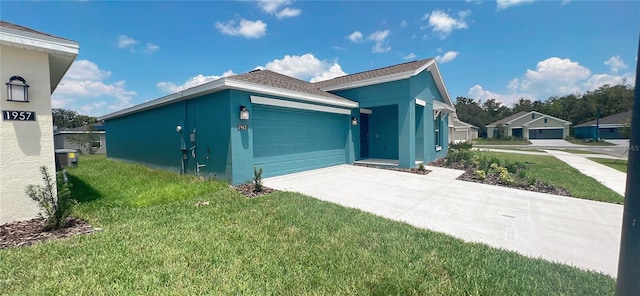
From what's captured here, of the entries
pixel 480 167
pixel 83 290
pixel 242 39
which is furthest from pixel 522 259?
pixel 242 39

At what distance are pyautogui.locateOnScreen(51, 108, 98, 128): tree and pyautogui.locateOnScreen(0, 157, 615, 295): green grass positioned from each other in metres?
56.0

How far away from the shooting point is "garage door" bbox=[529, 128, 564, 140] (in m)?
44.2

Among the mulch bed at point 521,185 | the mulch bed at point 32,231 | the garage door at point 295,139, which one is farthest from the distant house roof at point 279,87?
the mulch bed at point 521,185

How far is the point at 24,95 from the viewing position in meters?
4.20

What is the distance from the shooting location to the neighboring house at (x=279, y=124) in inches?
297

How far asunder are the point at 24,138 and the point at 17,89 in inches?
32.1

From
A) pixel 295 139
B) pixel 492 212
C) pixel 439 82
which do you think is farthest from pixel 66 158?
Result: pixel 439 82

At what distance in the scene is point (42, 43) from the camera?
419cm

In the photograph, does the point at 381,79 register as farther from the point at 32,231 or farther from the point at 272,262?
the point at 32,231

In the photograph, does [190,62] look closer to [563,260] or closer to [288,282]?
[288,282]

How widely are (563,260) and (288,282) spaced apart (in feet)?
11.7

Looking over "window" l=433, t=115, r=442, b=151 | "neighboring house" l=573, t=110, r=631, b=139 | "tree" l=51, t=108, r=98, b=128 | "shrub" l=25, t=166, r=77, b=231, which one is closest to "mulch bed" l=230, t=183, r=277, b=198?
"shrub" l=25, t=166, r=77, b=231

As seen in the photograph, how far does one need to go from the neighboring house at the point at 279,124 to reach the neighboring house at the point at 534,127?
42.9m

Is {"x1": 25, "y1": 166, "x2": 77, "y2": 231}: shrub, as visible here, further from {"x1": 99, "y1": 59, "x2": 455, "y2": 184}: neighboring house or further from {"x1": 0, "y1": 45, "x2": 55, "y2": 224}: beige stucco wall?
{"x1": 99, "y1": 59, "x2": 455, "y2": 184}: neighboring house
